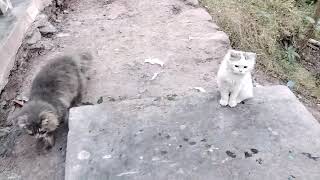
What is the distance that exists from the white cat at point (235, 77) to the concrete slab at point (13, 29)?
7.47 ft

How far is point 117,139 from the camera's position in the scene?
Result: 2.72m

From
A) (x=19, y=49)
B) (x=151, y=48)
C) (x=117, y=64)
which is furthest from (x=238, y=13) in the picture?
(x=19, y=49)

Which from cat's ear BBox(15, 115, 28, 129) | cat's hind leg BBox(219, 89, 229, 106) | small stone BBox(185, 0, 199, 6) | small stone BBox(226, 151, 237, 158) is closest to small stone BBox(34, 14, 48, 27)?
cat's ear BBox(15, 115, 28, 129)

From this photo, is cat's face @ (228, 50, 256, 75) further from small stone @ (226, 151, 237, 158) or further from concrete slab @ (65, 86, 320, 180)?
small stone @ (226, 151, 237, 158)

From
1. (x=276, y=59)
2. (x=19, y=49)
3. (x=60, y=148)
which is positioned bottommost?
(x=276, y=59)

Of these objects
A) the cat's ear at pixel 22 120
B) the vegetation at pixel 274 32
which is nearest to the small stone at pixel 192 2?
the vegetation at pixel 274 32

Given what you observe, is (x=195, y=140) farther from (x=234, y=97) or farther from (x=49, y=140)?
(x=49, y=140)

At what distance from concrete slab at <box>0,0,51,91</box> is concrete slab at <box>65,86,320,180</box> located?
51.5 inches

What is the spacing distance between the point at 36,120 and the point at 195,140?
135cm

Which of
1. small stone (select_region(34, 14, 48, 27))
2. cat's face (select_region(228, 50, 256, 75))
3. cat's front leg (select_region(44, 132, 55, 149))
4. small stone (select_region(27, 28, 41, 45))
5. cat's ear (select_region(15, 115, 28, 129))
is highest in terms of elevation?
cat's face (select_region(228, 50, 256, 75))

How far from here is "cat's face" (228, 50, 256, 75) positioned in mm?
2682

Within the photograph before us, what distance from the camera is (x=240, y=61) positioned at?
105 inches

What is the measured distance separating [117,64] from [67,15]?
1.55m

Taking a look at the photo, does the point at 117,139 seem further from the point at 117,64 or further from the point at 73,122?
the point at 117,64
